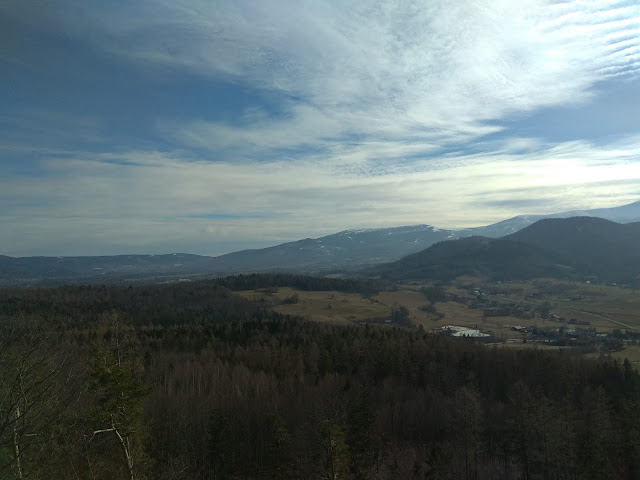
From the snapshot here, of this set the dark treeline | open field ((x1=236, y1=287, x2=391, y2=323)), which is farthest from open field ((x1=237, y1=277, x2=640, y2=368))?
the dark treeline

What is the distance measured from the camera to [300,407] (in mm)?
48812

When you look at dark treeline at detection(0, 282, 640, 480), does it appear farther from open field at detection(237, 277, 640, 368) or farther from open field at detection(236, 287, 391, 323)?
open field at detection(236, 287, 391, 323)

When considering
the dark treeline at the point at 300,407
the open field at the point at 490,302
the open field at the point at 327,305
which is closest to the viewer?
the dark treeline at the point at 300,407

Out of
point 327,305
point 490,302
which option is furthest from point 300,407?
point 490,302

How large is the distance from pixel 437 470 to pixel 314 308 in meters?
110

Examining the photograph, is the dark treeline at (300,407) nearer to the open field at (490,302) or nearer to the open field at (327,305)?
the open field at (490,302)

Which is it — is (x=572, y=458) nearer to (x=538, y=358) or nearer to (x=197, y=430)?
(x=538, y=358)

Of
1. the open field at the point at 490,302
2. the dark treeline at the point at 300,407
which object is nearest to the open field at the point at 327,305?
the open field at the point at 490,302

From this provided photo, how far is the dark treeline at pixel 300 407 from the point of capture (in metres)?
16.7

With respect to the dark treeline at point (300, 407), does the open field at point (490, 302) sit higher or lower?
lower

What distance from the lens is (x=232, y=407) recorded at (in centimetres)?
4638

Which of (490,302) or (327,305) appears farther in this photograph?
(490,302)

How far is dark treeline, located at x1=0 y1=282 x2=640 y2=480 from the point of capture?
16.7 meters

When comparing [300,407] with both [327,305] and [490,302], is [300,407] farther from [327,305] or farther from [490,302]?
[490,302]
